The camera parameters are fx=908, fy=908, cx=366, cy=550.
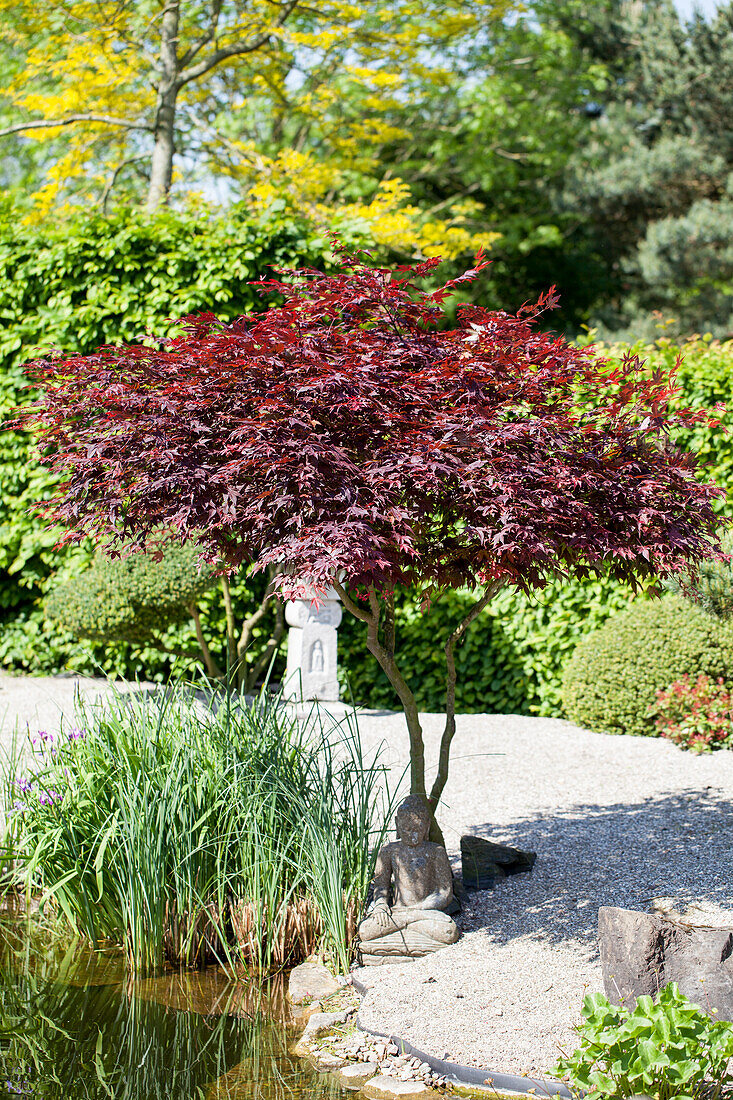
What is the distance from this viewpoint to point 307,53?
39.0 ft

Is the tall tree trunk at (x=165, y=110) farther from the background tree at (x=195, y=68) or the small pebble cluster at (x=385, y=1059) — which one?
the small pebble cluster at (x=385, y=1059)

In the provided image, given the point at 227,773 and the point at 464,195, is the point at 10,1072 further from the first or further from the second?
the point at 464,195

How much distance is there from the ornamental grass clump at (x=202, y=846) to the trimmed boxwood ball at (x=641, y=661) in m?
3.16

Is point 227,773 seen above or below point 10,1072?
above

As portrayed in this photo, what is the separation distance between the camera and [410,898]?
3383mm

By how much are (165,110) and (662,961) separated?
912cm

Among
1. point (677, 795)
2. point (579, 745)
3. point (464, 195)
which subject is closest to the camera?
point (677, 795)

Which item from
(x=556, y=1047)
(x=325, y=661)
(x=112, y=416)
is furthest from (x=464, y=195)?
(x=556, y=1047)

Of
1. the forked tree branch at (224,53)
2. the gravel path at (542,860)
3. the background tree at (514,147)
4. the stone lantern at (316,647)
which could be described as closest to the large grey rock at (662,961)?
the gravel path at (542,860)

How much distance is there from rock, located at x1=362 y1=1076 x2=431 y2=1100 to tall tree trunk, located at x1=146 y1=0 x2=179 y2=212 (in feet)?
26.8

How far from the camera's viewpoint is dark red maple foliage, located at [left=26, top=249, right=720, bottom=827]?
2.74 meters

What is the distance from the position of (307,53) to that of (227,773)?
11162mm

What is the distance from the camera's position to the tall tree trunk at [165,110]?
9000 millimetres

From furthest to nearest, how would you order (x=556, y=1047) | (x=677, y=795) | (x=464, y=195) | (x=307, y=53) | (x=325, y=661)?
1. (x=464, y=195)
2. (x=307, y=53)
3. (x=325, y=661)
4. (x=677, y=795)
5. (x=556, y=1047)
